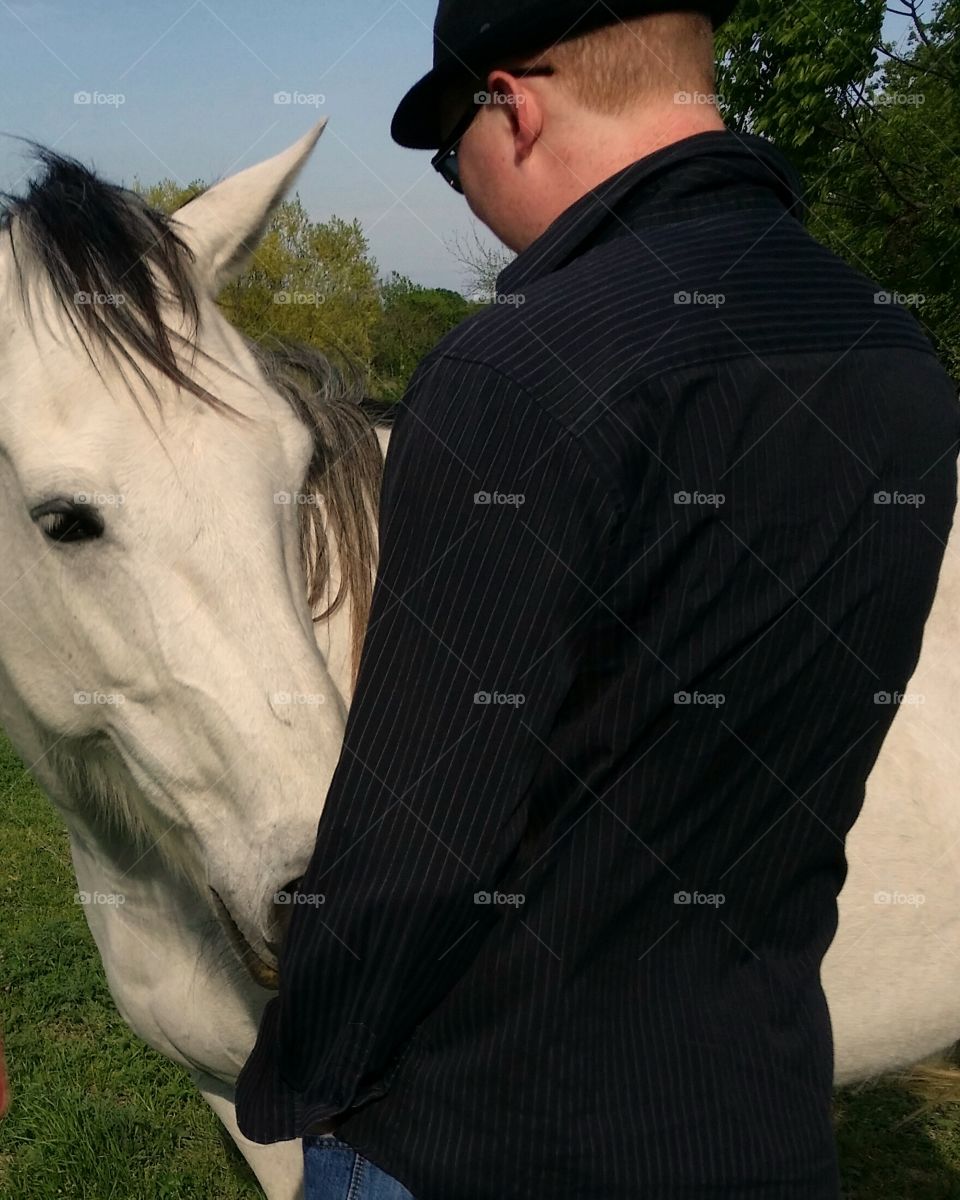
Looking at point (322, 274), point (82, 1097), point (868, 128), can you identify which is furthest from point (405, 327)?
point (82, 1097)

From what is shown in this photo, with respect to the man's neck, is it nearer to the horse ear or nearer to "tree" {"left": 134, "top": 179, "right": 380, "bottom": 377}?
the horse ear

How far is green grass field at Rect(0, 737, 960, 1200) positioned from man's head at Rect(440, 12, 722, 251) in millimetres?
3022

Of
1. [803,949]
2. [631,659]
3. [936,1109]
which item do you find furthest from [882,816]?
[936,1109]

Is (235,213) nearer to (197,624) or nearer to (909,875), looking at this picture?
(197,624)

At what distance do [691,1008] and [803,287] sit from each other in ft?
2.64

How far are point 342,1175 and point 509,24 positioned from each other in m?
1.28

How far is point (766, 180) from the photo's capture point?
120 centimetres

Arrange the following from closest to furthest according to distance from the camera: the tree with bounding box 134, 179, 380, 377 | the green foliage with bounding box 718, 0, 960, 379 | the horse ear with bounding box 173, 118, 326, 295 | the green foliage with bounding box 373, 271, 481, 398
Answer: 1. the horse ear with bounding box 173, 118, 326, 295
2. the green foliage with bounding box 373, 271, 481, 398
3. the green foliage with bounding box 718, 0, 960, 379
4. the tree with bounding box 134, 179, 380, 377

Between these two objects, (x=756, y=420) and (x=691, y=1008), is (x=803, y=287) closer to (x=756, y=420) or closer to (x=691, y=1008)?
(x=756, y=420)

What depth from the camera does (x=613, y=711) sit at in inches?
40.4

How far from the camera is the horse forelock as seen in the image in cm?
181

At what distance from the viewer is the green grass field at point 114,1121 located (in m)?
3.65

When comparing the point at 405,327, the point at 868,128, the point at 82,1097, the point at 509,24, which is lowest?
the point at 82,1097

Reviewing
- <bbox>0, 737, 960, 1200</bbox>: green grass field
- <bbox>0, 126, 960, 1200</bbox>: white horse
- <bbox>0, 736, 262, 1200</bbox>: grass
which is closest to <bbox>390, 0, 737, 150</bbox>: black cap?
<bbox>0, 126, 960, 1200</bbox>: white horse
